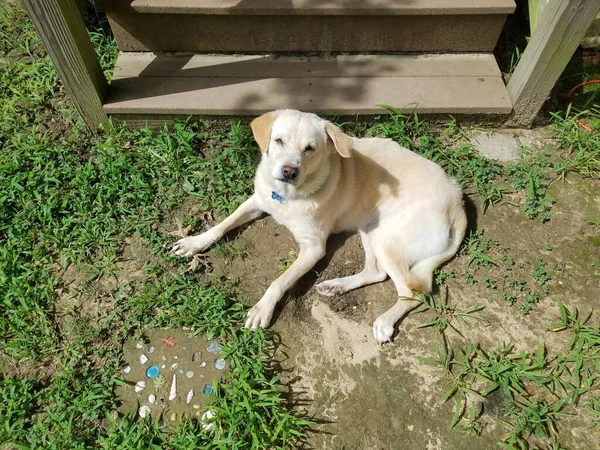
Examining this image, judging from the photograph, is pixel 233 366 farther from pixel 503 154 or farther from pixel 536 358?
pixel 503 154

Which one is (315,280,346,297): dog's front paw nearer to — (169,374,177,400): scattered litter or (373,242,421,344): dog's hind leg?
(373,242,421,344): dog's hind leg

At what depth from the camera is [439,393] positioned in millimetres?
2686

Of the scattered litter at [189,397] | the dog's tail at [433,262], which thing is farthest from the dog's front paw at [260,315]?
the dog's tail at [433,262]

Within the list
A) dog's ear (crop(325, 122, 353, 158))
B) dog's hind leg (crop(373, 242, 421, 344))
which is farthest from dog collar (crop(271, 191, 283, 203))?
dog's hind leg (crop(373, 242, 421, 344))

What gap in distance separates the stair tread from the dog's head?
4.63ft

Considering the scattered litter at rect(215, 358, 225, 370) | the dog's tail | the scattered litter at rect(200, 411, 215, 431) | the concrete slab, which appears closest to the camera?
the scattered litter at rect(200, 411, 215, 431)

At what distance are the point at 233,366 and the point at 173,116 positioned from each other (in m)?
2.25

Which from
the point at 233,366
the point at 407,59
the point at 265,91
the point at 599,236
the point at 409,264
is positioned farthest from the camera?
the point at 407,59

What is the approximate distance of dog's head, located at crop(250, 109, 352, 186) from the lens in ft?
8.22

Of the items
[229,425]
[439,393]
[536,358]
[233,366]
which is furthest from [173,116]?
[536,358]

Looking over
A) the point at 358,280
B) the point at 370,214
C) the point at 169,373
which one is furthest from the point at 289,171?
the point at 169,373

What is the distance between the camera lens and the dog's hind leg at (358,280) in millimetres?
3033

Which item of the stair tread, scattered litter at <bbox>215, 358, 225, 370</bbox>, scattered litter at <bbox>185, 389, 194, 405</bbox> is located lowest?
scattered litter at <bbox>185, 389, 194, 405</bbox>

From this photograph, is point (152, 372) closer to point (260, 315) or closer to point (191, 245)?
point (260, 315)
